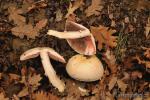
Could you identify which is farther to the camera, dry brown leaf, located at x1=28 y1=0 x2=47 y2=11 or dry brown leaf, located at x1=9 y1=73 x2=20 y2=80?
dry brown leaf, located at x1=28 y1=0 x2=47 y2=11

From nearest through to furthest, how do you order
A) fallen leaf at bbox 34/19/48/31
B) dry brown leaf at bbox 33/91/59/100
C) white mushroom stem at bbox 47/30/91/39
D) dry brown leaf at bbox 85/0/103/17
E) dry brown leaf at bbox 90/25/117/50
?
white mushroom stem at bbox 47/30/91/39 → dry brown leaf at bbox 33/91/59/100 → dry brown leaf at bbox 90/25/117/50 → fallen leaf at bbox 34/19/48/31 → dry brown leaf at bbox 85/0/103/17

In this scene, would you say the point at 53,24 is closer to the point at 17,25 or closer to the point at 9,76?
the point at 17,25

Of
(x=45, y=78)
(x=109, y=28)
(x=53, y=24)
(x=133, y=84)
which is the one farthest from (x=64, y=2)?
(x=133, y=84)

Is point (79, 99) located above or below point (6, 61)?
below

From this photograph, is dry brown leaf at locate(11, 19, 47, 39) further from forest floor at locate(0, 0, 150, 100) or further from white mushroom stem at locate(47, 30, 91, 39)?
white mushroom stem at locate(47, 30, 91, 39)

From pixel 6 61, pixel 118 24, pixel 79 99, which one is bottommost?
pixel 79 99

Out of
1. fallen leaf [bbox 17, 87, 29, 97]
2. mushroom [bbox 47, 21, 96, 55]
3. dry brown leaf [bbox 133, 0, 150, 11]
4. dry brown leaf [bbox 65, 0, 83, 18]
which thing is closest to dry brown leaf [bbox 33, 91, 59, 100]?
fallen leaf [bbox 17, 87, 29, 97]

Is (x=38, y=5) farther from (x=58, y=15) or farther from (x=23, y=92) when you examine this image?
(x=23, y=92)
